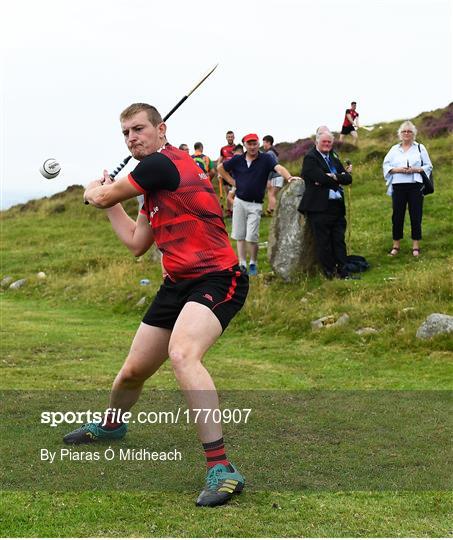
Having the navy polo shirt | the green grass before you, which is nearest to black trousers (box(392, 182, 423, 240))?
the green grass

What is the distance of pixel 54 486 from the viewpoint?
18.1 feet

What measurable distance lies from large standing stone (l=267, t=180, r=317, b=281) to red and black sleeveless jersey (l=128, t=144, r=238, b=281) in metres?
8.57

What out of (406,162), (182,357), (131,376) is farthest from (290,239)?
(182,357)

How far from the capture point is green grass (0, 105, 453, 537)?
4961 mm

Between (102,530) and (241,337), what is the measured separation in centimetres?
789

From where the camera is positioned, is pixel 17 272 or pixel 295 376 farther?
pixel 17 272

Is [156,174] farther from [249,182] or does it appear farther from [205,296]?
[249,182]

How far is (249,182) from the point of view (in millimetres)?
14641

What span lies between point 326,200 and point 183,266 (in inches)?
333

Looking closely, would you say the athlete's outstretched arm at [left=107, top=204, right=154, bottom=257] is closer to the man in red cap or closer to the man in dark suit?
the man in dark suit

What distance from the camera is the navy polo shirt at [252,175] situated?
47.8ft

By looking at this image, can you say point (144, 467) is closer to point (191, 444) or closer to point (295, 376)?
point (191, 444)

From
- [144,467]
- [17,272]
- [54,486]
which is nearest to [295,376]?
[144,467]

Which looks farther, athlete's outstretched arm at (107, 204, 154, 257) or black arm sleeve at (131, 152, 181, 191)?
athlete's outstretched arm at (107, 204, 154, 257)
